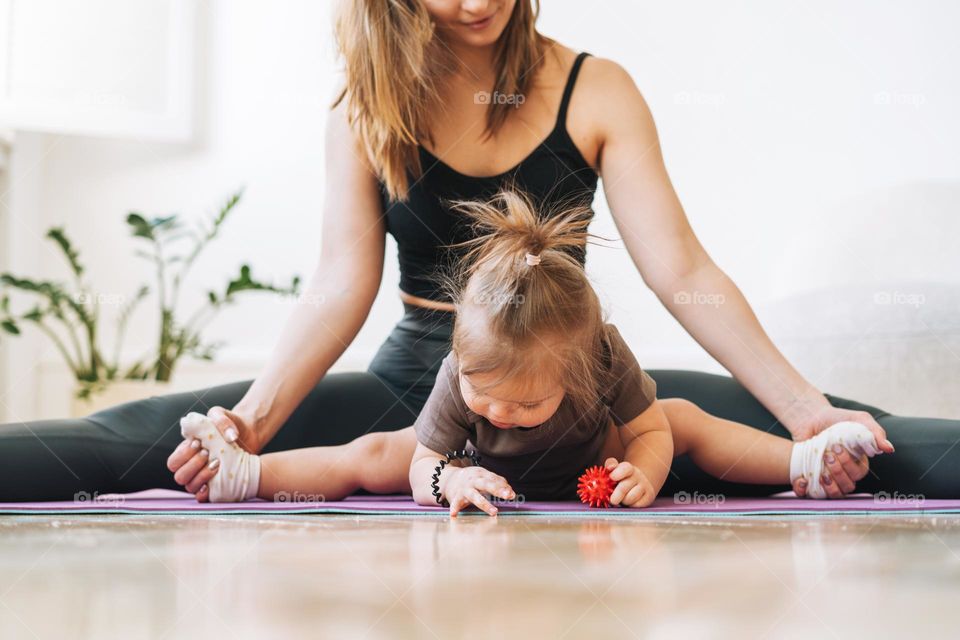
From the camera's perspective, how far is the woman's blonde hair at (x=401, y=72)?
142 cm

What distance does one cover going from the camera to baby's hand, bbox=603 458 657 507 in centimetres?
114

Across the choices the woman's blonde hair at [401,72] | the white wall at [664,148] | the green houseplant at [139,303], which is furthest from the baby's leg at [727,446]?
the green houseplant at [139,303]

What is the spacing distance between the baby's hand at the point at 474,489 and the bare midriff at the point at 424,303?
1.25ft

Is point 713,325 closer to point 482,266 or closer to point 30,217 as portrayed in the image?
point 482,266

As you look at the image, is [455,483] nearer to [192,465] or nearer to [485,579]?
[192,465]

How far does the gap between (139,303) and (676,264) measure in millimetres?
2006

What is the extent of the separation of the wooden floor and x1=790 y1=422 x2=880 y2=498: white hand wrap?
0.17 m

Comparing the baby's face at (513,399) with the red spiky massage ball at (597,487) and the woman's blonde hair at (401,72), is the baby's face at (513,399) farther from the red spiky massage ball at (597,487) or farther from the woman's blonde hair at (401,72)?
the woman's blonde hair at (401,72)

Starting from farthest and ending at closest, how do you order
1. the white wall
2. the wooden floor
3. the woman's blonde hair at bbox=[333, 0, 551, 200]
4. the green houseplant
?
the white wall, the green houseplant, the woman's blonde hair at bbox=[333, 0, 551, 200], the wooden floor

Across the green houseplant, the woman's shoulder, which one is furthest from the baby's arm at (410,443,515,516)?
the green houseplant

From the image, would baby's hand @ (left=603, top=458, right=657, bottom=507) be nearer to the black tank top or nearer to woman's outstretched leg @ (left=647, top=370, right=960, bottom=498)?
woman's outstretched leg @ (left=647, top=370, right=960, bottom=498)


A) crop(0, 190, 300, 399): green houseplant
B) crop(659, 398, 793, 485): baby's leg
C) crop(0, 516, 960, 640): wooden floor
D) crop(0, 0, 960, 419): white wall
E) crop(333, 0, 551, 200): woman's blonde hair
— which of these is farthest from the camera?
crop(0, 0, 960, 419): white wall

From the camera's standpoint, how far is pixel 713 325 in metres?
1.35

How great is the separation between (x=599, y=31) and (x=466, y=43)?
4.81 ft
